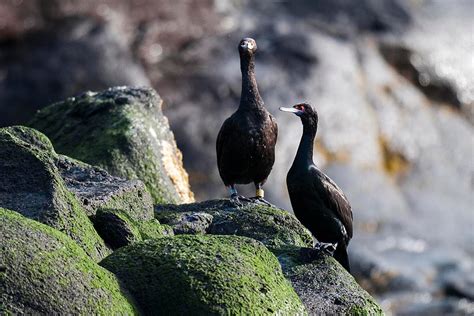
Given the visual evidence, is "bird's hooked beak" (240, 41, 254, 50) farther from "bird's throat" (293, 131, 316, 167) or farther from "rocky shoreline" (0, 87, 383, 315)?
"rocky shoreline" (0, 87, 383, 315)

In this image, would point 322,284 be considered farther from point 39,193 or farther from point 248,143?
point 248,143

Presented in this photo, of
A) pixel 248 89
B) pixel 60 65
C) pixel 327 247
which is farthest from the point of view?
pixel 60 65

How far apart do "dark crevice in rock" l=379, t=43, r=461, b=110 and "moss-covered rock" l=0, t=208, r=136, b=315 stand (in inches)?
691

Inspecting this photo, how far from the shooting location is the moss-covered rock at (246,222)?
9.66 metres

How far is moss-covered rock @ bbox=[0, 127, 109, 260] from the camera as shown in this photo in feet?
27.1

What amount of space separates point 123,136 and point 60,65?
10.5 metres

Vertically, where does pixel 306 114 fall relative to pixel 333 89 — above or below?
below

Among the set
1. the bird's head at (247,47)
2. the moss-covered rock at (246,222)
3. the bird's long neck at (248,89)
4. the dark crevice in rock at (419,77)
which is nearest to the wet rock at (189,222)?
the moss-covered rock at (246,222)

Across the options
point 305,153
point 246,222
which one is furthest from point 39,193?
point 305,153

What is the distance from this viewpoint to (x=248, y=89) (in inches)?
451

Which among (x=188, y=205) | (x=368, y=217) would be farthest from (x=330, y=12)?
(x=188, y=205)

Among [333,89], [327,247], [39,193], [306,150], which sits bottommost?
[39,193]

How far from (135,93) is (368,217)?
33.2ft

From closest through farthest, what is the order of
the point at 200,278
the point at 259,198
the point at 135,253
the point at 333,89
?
the point at 200,278
the point at 135,253
the point at 259,198
the point at 333,89
